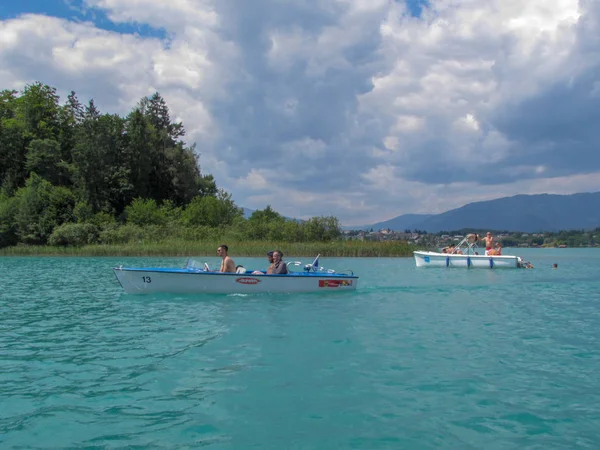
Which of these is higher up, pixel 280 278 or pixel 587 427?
pixel 280 278

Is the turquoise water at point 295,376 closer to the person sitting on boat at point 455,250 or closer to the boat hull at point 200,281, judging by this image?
the boat hull at point 200,281

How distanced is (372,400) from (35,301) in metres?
13.4

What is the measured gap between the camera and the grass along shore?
45.5 metres

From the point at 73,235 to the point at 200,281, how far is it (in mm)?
41588

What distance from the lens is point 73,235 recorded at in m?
54.6

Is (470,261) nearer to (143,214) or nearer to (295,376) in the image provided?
(295,376)

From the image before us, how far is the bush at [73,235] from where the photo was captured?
54.3 m

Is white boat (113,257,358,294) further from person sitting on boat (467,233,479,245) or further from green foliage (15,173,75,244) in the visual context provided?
green foliage (15,173,75,244)

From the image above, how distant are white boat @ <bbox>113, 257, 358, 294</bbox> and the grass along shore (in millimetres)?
26197

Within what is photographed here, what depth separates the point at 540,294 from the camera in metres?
20.9

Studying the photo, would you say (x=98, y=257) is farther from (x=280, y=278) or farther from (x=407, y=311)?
(x=407, y=311)

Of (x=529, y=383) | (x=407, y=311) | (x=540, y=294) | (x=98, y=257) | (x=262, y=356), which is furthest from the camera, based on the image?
(x=98, y=257)

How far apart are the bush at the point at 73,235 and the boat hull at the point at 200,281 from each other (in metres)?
39.8

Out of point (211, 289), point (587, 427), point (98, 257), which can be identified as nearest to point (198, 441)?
point (587, 427)
